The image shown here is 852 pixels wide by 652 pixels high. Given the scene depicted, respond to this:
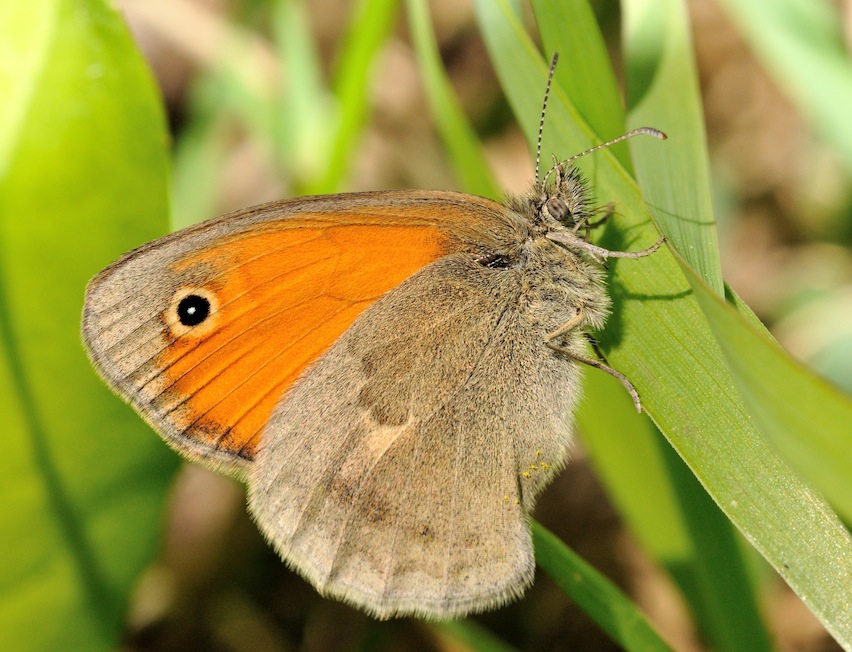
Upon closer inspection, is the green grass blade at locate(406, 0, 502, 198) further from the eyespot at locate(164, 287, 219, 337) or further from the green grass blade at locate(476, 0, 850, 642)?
the eyespot at locate(164, 287, 219, 337)

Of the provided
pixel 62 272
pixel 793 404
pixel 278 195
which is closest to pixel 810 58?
pixel 793 404

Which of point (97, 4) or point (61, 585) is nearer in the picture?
point (97, 4)

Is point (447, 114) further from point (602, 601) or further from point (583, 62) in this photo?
point (602, 601)

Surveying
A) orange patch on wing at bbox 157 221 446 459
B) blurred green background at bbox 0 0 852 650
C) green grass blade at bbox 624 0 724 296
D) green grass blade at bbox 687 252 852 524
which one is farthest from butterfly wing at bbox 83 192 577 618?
green grass blade at bbox 687 252 852 524

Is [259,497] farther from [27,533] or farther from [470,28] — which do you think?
[470,28]

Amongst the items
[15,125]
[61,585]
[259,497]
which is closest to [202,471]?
[61,585]
